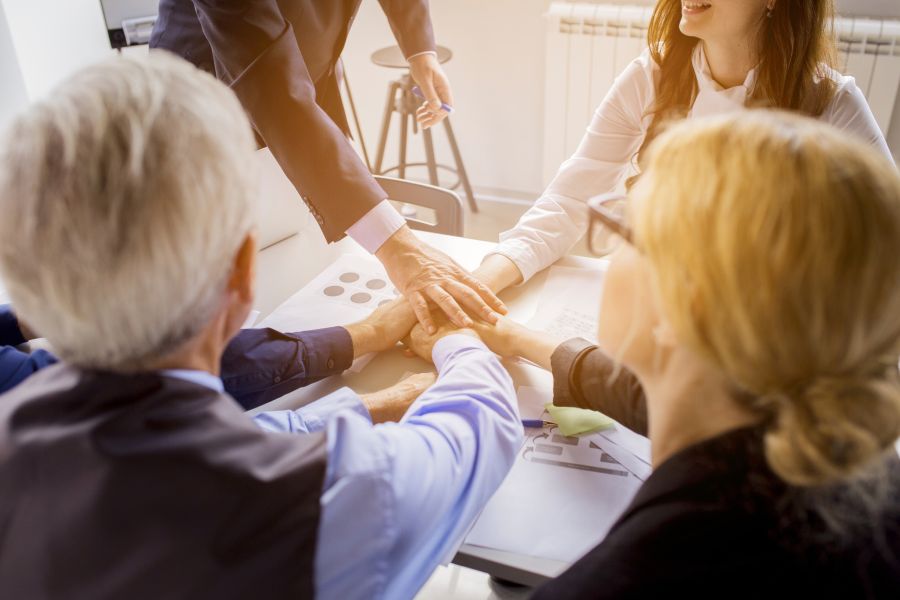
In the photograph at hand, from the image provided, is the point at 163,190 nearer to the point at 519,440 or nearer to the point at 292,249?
the point at 519,440

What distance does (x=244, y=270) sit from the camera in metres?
0.76

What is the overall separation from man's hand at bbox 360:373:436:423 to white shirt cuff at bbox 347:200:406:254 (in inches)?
15.6

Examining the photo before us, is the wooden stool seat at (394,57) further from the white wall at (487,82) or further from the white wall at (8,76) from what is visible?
the white wall at (8,76)

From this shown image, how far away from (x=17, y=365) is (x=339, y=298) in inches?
24.5

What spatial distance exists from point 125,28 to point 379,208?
1820 millimetres

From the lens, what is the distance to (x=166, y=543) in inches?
24.9

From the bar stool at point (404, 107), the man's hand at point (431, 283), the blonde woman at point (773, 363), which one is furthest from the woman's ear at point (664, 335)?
the bar stool at point (404, 107)

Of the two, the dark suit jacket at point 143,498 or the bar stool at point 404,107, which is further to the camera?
the bar stool at point 404,107

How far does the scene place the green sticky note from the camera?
3.63 ft

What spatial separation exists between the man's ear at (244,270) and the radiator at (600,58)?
252 centimetres

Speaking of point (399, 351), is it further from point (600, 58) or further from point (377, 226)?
point (600, 58)

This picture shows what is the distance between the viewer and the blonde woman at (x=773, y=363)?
622mm

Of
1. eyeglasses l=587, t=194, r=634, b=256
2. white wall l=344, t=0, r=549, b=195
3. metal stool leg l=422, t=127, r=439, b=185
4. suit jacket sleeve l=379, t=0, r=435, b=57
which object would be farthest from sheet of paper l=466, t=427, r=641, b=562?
white wall l=344, t=0, r=549, b=195

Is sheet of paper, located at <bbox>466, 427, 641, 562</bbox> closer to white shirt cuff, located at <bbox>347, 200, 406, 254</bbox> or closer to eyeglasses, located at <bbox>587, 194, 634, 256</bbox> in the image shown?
eyeglasses, located at <bbox>587, 194, 634, 256</bbox>
